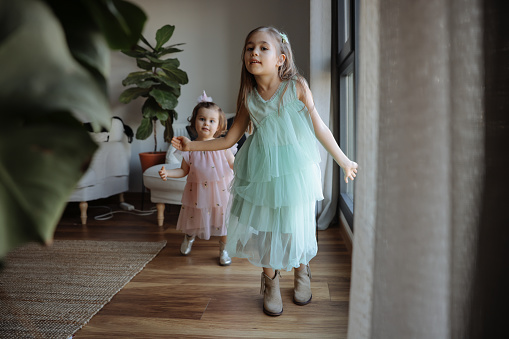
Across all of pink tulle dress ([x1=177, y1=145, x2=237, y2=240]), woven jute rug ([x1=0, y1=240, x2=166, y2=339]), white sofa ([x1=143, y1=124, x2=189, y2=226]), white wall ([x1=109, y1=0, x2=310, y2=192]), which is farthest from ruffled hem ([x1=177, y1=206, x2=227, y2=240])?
white wall ([x1=109, y1=0, x2=310, y2=192])

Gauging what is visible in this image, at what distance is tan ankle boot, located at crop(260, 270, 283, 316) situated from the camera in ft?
4.92

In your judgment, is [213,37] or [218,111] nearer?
[218,111]

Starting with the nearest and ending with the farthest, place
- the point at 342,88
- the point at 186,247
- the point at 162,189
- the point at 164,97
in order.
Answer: the point at 186,247, the point at 342,88, the point at 162,189, the point at 164,97

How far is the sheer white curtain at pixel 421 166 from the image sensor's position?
17.0 inches

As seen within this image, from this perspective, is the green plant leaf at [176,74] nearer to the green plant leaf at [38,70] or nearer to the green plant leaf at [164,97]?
the green plant leaf at [164,97]

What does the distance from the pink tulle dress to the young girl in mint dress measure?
68 centimetres

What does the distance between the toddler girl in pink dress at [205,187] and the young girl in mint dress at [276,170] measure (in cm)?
67

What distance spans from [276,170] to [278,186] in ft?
0.21

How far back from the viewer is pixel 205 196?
2291 millimetres

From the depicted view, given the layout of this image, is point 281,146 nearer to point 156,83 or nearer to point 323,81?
point 323,81

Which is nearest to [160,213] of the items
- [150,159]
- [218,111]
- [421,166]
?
[150,159]

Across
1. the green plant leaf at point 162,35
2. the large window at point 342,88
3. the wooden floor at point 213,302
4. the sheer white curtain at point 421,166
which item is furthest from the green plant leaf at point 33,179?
the green plant leaf at point 162,35

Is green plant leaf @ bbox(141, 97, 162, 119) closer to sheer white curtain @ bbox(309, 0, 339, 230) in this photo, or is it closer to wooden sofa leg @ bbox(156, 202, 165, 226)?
wooden sofa leg @ bbox(156, 202, 165, 226)

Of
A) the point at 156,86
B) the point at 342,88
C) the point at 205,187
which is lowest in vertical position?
the point at 205,187
